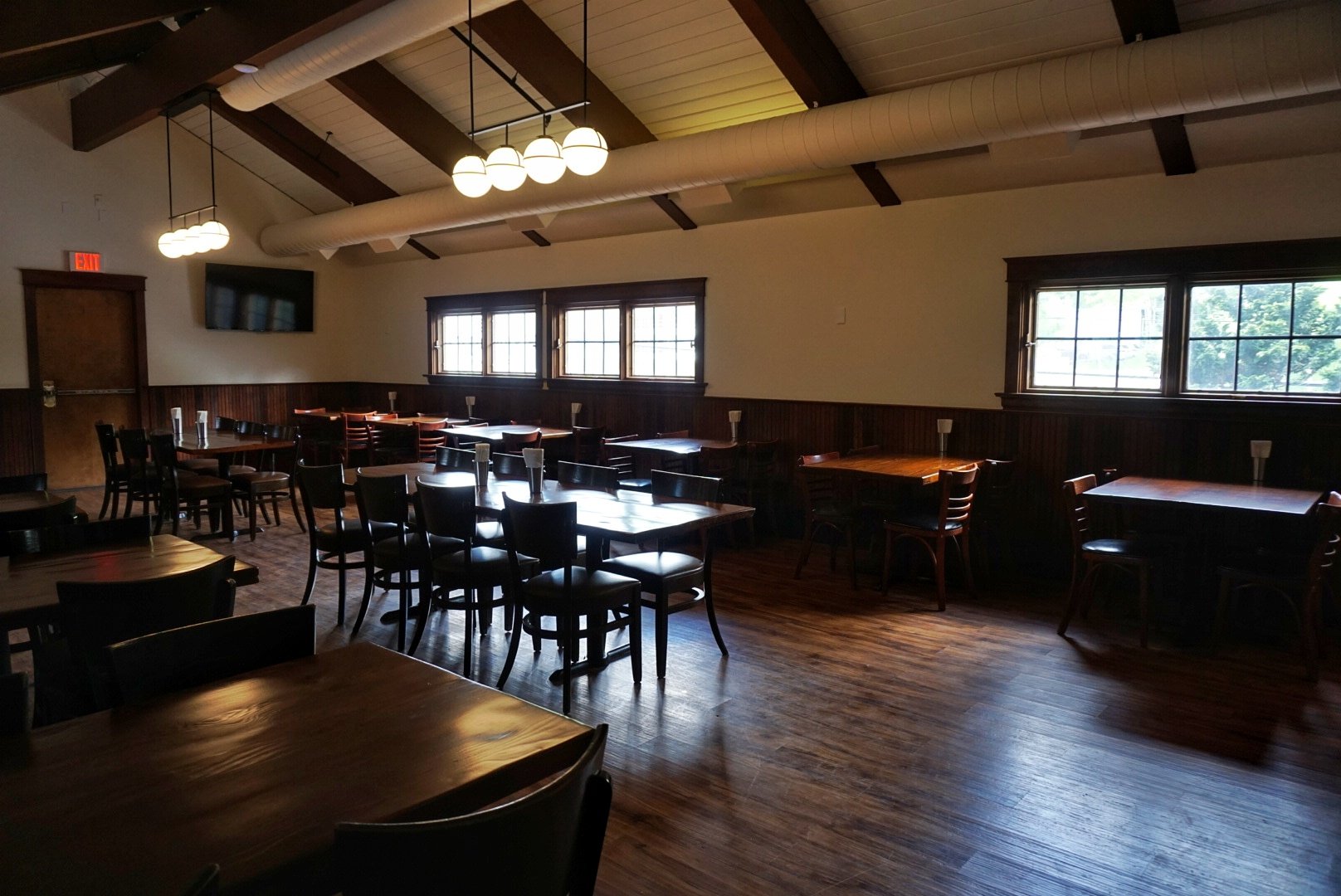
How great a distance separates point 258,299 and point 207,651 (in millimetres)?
9998

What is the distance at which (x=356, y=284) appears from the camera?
1176 cm

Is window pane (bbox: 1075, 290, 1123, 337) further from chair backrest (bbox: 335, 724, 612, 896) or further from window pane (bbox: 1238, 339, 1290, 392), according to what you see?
chair backrest (bbox: 335, 724, 612, 896)

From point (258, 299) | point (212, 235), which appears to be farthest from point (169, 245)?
point (258, 299)

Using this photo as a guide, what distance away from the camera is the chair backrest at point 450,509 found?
4027 mm

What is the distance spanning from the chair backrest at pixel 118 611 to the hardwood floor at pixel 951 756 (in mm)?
1426

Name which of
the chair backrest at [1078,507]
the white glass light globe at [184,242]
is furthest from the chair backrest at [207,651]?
the white glass light globe at [184,242]

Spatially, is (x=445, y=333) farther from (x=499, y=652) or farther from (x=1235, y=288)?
(x=1235, y=288)

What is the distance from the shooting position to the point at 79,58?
7.50 metres

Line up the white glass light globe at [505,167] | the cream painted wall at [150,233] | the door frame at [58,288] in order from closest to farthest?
the white glass light globe at [505,167] → the cream painted wall at [150,233] → the door frame at [58,288]

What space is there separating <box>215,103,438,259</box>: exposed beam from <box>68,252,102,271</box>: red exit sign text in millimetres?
2053

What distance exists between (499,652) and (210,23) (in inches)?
204

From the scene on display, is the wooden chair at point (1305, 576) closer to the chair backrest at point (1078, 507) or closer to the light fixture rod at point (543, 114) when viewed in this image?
the chair backrest at point (1078, 507)

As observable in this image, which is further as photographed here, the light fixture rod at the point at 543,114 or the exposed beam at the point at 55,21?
the light fixture rod at the point at 543,114

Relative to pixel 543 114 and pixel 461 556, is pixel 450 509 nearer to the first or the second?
pixel 461 556
